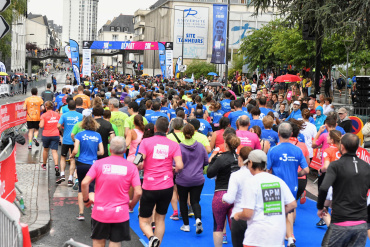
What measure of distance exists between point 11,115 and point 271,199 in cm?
1102

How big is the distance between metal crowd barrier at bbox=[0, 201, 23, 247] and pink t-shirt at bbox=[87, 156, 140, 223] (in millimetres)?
1317

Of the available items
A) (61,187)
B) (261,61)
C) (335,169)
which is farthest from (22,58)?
(335,169)

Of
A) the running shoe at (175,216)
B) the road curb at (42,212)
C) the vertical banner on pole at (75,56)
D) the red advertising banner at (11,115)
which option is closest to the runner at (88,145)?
the road curb at (42,212)

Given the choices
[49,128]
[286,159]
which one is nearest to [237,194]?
[286,159]

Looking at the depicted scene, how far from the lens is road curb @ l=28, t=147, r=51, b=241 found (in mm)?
8203

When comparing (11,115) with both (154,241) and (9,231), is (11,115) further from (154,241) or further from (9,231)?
(9,231)

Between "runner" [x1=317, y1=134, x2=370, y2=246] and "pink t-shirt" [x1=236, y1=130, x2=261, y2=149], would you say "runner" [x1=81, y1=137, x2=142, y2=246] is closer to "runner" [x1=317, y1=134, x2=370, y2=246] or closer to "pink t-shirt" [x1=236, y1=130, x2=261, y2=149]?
"runner" [x1=317, y1=134, x2=370, y2=246]

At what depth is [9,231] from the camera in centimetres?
443

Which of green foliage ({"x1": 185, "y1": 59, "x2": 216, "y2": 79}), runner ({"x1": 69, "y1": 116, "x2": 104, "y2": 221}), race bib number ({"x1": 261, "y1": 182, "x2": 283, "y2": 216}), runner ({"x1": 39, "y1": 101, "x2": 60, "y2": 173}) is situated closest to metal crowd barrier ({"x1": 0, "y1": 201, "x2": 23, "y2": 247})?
race bib number ({"x1": 261, "y1": 182, "x2": 283, "y2": 216})

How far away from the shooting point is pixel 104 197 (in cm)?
580

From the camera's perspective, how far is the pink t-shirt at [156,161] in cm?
709

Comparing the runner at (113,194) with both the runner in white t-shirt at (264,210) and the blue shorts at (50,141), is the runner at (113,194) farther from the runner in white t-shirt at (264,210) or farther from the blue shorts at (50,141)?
the blue shorts at (50,141)

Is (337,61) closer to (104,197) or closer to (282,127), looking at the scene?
(282,127)

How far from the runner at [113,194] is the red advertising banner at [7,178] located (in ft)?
9.90
